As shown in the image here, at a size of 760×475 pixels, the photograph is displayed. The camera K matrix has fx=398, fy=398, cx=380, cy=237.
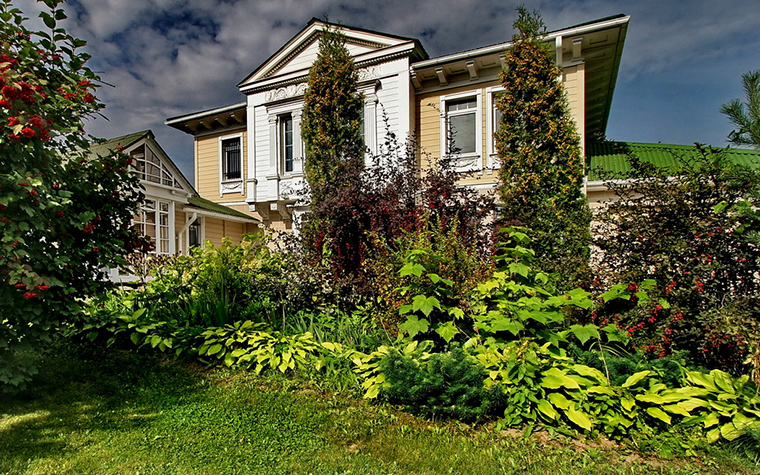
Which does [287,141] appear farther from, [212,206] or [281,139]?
[212,206]

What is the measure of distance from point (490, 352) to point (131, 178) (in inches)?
146

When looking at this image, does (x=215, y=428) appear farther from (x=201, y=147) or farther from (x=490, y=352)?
(x=201, y=147)

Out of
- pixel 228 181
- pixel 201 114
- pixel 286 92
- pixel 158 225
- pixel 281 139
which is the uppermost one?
pixel 286 92

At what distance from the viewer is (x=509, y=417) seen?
2.83 metres

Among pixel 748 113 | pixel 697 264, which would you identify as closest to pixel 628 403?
pixel 697 264

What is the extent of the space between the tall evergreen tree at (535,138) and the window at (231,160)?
346 inches

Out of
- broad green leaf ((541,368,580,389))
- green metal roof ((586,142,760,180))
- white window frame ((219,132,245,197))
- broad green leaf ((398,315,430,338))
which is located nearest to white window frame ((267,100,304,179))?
white window frame ((219,132,245,197))

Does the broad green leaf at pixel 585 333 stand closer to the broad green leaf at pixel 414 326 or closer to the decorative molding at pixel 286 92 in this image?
the broad green leaf at pixel 414 326

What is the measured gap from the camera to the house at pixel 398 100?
9.12 meters

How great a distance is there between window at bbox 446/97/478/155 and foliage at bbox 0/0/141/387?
26.8 feet

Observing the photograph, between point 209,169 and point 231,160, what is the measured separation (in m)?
0.95

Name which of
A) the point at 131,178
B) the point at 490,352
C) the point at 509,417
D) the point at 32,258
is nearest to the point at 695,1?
the point at 490,352

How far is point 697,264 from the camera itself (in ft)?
10.7

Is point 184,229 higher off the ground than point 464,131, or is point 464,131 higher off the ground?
point 464,131
